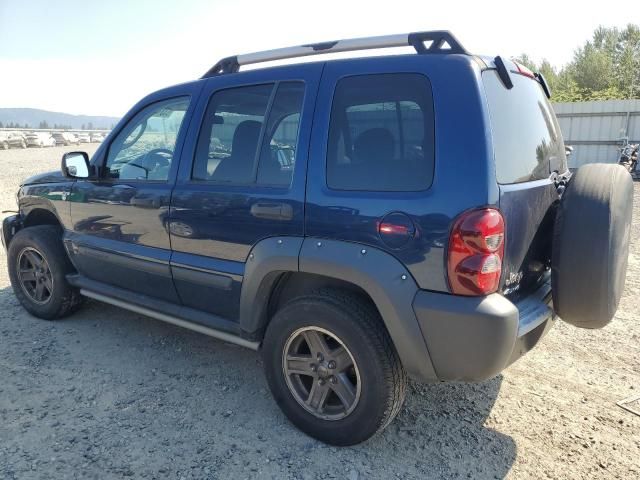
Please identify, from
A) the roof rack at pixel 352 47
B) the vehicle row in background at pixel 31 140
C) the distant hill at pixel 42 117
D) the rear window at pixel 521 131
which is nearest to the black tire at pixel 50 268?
the roof rack at pixel 352 47

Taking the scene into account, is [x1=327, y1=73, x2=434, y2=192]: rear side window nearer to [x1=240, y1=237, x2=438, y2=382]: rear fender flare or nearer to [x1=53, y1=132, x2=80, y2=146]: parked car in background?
[x1=240, y1=237, x2=438, y2=382]: rear fender flare

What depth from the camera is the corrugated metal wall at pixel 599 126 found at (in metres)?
14.9

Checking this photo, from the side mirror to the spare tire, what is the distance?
3.26 m

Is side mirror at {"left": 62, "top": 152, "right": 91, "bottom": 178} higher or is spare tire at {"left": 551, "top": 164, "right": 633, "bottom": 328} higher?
side mirror at {"left": 62, "top": 152, "right": 91, "bottom": 178}

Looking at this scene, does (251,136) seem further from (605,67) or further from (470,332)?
(605,67)

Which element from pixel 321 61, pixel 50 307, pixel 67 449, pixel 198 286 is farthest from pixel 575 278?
pixel 50 307

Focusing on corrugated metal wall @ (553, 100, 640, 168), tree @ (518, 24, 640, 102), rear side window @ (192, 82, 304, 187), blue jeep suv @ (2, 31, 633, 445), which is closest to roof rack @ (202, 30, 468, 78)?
blue jeep suv @ (2, 31, 633, 445)

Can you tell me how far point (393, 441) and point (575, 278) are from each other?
4.16 feet

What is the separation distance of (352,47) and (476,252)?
133cm

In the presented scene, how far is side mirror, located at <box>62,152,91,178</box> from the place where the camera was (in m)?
3.71

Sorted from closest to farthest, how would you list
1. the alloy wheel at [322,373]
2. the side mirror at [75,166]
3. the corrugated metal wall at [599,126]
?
the alloy wheel at [322,373] < the side mirror at [75,166] < the corrugated metal wall at [599,126]

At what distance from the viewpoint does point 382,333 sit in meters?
2.42

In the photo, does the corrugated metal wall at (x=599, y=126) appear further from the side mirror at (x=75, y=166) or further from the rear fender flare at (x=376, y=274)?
the rear fender flare at (x=376, y=274)

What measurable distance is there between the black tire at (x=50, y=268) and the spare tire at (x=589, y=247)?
147 inches
